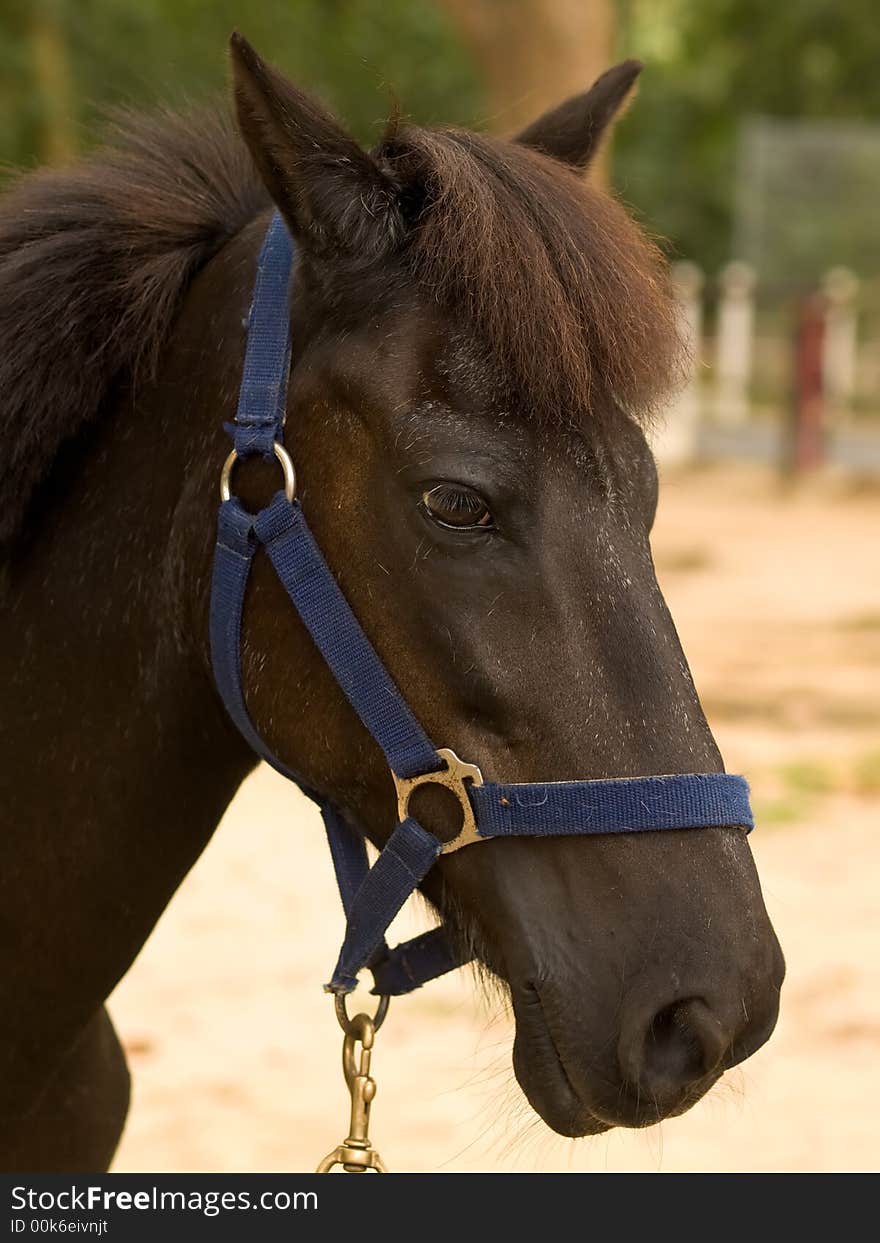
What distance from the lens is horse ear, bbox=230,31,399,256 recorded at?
183cm

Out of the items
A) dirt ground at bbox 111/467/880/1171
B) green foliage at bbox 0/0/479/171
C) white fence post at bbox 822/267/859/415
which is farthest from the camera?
green foliage at bbox 0/0/479/171

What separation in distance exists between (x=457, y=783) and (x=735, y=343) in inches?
651

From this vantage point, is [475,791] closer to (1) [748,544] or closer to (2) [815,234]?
(1) [748,544]

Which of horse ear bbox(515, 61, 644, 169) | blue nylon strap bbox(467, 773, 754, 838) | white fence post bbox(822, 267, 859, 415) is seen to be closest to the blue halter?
blue nylon strap bbox(467, 773, 754, 838)

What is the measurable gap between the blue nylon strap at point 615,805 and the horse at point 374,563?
24mm

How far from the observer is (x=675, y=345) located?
200 cm

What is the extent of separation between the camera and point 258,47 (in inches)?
746

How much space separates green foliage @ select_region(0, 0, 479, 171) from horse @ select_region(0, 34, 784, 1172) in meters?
15.8

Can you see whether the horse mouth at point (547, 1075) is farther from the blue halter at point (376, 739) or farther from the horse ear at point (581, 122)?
the horse ear at point (581, 122)

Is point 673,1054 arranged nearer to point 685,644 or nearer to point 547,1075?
point 547,1075

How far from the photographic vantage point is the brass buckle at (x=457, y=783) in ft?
5.87

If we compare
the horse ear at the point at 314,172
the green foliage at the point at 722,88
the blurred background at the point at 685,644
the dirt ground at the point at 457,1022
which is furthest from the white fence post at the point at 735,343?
the horse ear at the point at 314,172

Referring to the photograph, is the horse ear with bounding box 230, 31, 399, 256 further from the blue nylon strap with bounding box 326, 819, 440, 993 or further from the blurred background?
the blue nylon strap with bounding box 326, 819, 440, 993

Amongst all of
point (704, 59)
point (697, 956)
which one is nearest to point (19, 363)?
point (697, 956)
